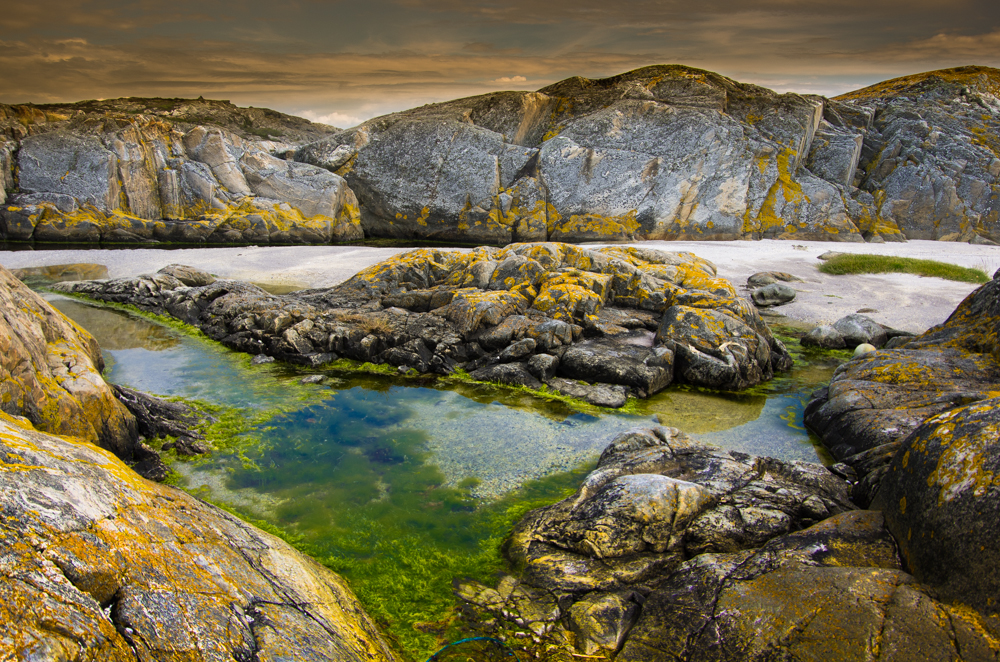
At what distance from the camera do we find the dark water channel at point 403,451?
504 cm

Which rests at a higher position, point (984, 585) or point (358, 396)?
point (984, 585)

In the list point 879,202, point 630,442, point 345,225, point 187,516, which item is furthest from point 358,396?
point 879,202

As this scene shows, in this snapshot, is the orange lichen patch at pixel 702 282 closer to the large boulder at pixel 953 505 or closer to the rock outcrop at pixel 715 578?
the rock outcrop at pixel 715 578

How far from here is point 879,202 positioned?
24047mm

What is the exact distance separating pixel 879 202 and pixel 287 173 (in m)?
27.6

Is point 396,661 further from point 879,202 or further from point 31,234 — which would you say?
point 879,202

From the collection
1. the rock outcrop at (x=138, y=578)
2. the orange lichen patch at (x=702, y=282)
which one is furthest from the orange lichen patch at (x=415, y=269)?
→ the rock outcrop at (x=138, y=578)

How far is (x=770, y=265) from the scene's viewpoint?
707 inches

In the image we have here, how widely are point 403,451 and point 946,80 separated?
34685 mm

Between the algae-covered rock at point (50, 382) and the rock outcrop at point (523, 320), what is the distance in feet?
12.8

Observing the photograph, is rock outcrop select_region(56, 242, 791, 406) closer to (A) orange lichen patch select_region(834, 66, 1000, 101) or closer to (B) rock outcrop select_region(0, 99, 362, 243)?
(B) rock outcrop select_region(0, 99, 362, 243)

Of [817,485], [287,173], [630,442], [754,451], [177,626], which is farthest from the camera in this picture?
[287,173]

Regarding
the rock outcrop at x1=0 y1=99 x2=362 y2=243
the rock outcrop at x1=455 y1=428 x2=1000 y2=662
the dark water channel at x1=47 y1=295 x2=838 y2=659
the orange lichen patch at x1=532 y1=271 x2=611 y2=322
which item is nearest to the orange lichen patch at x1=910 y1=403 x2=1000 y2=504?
the rock outcrop at x1=455 y1=428 x2=1000 y2=662

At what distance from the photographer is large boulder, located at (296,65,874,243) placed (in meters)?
23.8
